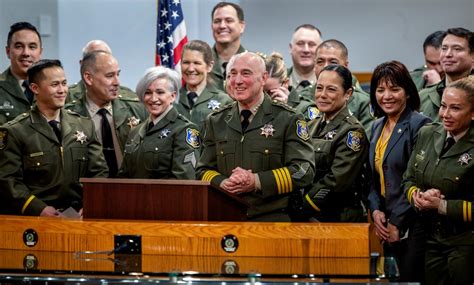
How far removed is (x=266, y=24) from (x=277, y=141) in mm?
4064

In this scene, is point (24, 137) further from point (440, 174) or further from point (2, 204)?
point (440, 174)

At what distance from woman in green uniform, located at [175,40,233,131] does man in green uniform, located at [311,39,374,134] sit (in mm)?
671

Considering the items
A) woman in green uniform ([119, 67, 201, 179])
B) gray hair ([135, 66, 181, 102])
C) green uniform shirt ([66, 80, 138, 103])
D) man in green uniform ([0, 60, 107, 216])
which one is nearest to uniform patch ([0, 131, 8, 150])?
man in green uniform ([0, 60, 107, 216])

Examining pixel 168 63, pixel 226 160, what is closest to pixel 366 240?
pixel 226 160

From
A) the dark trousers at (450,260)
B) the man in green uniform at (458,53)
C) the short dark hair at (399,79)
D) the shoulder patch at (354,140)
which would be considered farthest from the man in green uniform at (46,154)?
the man in green uniform at (458,53)

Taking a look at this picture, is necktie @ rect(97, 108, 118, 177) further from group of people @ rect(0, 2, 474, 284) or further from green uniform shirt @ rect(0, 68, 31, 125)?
green uniform shirt @ rect(0, 68, 31, 125)

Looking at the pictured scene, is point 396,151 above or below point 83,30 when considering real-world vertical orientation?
below

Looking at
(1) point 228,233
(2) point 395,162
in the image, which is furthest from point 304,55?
(1) point 228,233

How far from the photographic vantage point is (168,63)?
8172 millimetres

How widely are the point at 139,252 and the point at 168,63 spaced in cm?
372

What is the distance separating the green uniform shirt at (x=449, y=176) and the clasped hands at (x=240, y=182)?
836 mm

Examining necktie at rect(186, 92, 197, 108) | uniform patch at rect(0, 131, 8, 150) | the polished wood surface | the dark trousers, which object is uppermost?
necktie at rect(186, 92, 197, 108)

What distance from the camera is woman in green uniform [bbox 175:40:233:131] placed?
7.03 metres

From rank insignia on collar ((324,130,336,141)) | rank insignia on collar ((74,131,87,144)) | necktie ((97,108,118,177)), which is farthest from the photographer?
necktie ((97,108,118,177))
